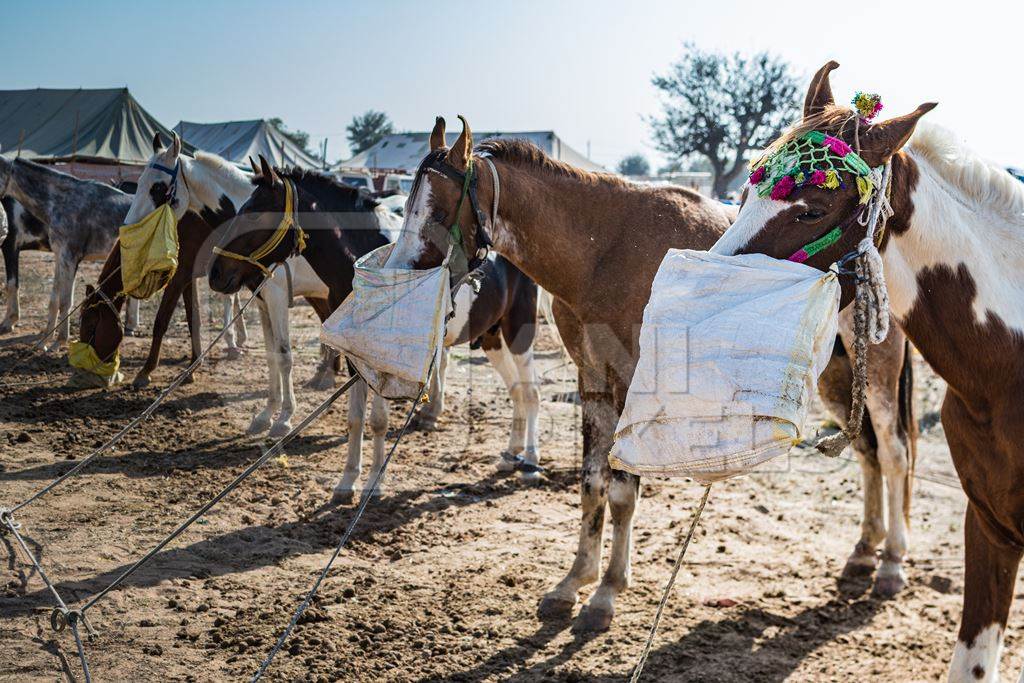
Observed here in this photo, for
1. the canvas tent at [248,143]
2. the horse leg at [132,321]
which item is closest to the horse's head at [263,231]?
the horse leg at [132,321]

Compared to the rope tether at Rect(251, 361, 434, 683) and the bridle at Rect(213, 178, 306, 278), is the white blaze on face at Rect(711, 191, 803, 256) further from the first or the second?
the bridle at Rect(213, 178, 306, 278)

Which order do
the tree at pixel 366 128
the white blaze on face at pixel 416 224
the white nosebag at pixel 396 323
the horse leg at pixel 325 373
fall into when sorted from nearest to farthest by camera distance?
the white nosebag at pixel 396 323 < the white blaze on face at pixel 416 224 < the horse leg at pixel 325 373 < the tree at pixel 366 128

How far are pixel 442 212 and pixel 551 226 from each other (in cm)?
58

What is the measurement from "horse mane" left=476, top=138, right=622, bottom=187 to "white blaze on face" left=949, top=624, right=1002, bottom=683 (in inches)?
98.4

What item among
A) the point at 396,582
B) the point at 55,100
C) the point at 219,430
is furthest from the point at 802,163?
the point at 55,100

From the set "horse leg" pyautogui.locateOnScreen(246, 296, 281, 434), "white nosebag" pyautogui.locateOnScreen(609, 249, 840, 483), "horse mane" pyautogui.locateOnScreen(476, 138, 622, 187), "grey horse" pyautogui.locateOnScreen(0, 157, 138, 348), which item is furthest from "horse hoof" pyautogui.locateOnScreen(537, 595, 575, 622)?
"grey horse" pyautogui.locateOnScreen(0, 157, 138, 348)

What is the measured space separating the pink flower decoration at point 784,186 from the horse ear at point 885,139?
0.21 meters

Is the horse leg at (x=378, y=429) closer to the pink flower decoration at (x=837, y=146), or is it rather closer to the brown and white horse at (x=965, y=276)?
the brown and white horse at (x=965, y=276)

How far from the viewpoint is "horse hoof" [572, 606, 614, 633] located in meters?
4.06

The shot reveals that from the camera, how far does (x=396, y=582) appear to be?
4469 millimetres

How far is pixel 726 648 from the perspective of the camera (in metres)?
3.93

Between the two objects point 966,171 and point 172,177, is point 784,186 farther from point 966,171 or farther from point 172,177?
point 172,177

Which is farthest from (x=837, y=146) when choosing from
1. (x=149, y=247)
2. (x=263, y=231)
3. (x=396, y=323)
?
(x=149, y=247)

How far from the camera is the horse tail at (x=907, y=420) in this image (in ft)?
16.0
